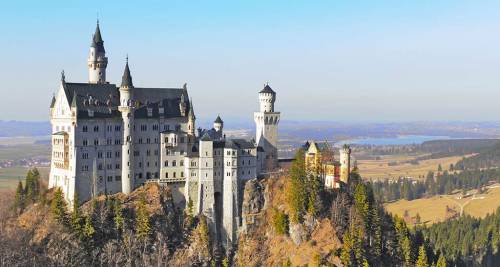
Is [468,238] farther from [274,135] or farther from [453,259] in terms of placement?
[274,135]

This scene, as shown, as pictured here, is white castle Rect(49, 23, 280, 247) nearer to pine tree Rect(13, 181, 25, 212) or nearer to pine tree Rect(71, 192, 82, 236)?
pine tree Rect(13, 181, 25, 212)

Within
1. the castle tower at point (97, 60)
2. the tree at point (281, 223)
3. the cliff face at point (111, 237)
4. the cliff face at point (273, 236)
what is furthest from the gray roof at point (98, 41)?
the tree at point (281, 223)

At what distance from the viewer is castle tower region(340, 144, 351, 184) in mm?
115938

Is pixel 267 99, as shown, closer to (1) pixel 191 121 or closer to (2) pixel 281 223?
(1) pixel 191 121

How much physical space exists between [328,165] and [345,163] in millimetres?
3465

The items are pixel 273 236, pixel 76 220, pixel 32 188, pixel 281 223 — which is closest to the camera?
pixel 76 220

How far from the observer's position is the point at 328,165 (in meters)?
119

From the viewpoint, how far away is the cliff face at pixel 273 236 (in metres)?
106

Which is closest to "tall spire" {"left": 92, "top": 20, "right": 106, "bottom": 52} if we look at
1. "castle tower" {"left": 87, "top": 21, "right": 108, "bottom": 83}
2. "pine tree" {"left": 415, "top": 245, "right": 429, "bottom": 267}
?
"castle tower" {"left": 87, "top": 21, "right": 108, "bottom": 83}

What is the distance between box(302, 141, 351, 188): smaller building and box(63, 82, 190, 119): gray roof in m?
26.6

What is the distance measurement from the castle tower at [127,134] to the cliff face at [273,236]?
21301 mm

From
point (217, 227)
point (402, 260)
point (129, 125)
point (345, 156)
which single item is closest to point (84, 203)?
point (129, 125)

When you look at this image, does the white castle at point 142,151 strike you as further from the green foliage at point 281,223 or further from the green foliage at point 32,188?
the green foliage at point 281,223

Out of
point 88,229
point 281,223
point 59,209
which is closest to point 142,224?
point 88,229
